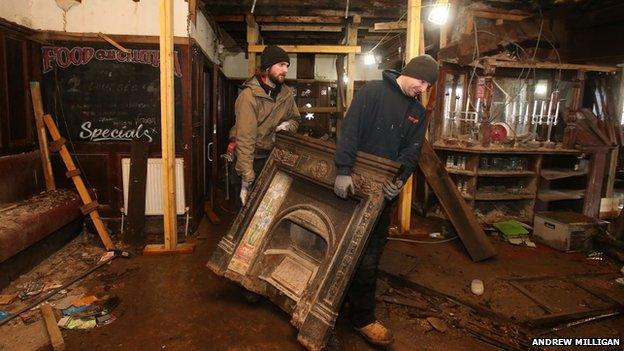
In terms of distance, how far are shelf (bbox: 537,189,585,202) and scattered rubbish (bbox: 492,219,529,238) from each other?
2.44 ft

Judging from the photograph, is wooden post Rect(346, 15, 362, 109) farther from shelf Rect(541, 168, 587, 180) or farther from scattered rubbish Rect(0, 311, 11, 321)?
scattered rubbish Rect(0, 311, 11, 321)

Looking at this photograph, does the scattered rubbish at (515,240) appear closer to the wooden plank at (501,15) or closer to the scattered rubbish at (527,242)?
the scattered rubbish at (527,242)

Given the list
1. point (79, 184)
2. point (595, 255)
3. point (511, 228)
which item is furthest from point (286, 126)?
point (595, 255)

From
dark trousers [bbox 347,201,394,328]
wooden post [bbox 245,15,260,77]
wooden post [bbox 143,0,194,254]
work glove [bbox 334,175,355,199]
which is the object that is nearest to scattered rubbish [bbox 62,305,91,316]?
wooden post [bbox 143,0,194,254]

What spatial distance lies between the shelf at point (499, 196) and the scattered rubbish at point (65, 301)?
210 inches

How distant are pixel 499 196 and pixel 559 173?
41.5 inches

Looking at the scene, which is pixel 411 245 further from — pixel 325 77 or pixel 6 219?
pixel 325 77

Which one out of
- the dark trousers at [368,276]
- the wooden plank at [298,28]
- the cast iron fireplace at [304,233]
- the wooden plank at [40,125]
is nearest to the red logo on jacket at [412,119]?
the cast iron fireplace at [304,233]

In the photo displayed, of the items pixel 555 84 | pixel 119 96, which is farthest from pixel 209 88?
pixel 555 84

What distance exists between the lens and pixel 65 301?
332 centimetres

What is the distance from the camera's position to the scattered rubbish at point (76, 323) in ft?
9.61

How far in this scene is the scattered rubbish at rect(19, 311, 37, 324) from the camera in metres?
3.01

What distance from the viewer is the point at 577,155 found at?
5.96 meters

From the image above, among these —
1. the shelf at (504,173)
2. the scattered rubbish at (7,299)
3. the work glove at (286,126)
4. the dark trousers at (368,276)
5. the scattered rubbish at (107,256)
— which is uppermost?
Result: the work glove at (286,126)
